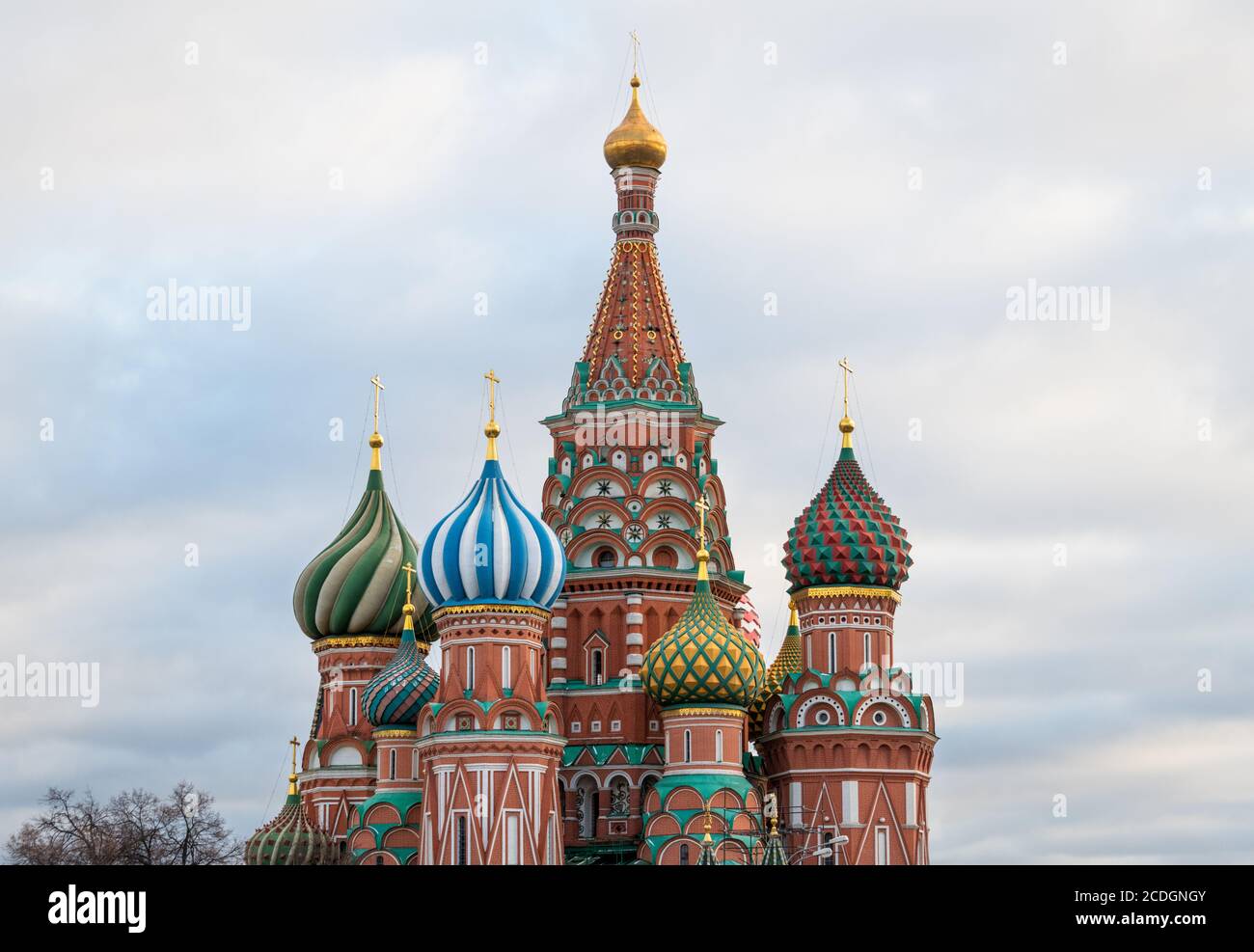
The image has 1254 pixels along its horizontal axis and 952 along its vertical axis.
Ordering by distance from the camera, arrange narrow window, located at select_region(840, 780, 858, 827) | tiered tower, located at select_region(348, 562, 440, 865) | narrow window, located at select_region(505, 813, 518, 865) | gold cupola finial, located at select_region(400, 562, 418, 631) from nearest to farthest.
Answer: narrow window, located at select_region(505, 813, 518, 865) → narrow window, located at select_region(840, 780, 858, 827) → tiered tower, located at select_region(348, 562, 440, 865) → gold cupola finial, located at select_region(400, 562, 418, 631)

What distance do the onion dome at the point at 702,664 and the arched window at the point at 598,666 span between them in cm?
345

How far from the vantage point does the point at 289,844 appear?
5556cm

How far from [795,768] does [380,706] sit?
9100 millimetres

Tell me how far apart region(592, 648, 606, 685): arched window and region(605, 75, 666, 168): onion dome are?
1155cm

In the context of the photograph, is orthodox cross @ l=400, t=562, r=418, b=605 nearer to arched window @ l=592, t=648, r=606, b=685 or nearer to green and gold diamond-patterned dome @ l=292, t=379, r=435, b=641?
green and gold diamond-patterned dome @ l=292, t=379, r=435, b=641

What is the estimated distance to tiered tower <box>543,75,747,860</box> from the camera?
177 feet

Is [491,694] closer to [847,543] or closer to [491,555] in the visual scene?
[491,555]

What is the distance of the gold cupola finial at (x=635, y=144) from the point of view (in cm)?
5816

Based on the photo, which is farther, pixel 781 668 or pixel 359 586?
pixel 359 586

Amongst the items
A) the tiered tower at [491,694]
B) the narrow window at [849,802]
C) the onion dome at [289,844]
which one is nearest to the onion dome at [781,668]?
the narrow window at [849,802]

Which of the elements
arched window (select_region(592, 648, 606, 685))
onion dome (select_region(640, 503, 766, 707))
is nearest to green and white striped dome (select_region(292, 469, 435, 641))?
arched window (select_region(592, 648, 606, 685))

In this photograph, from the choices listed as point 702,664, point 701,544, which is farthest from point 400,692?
point 702,664

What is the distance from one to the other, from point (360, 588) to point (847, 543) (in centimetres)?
1208
